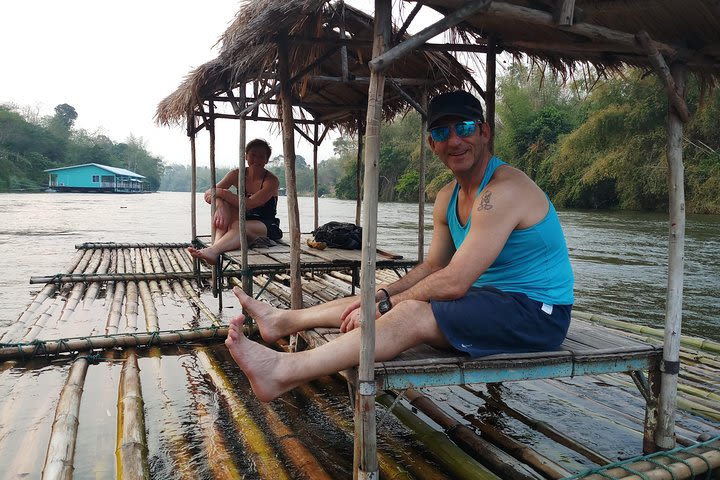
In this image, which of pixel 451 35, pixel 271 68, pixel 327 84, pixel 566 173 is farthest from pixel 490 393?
pixel 566 173

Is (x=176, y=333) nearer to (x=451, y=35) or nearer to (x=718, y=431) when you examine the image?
(x=451, y=35)

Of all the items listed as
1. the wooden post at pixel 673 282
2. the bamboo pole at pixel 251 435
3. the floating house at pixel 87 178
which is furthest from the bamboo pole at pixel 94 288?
the floating house at pixel 87 178

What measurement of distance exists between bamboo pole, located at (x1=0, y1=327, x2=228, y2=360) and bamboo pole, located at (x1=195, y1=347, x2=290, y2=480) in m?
0.61

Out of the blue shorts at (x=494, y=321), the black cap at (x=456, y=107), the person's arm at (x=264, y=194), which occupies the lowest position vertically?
the blue shorts at (x=494, y=321)

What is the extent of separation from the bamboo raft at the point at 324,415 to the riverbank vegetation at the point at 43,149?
48992 mm

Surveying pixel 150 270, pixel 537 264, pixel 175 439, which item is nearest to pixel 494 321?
pixel 537 264

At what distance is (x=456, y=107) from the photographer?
92.7 inches

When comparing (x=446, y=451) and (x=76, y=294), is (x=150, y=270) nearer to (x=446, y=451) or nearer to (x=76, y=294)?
(x=76, y=294)

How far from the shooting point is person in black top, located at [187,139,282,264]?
5.57 meters

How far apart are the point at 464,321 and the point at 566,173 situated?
917 inches

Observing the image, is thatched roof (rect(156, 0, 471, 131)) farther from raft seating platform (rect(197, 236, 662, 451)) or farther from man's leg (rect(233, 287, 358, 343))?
raft seating platform (rect(197, 236, 662, 451))

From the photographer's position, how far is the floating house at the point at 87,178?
51594 mm

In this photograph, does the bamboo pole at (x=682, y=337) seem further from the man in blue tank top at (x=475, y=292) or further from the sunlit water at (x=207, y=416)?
the man in blue tank top at (x=475, y=292)

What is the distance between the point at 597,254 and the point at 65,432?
11.2 metres
